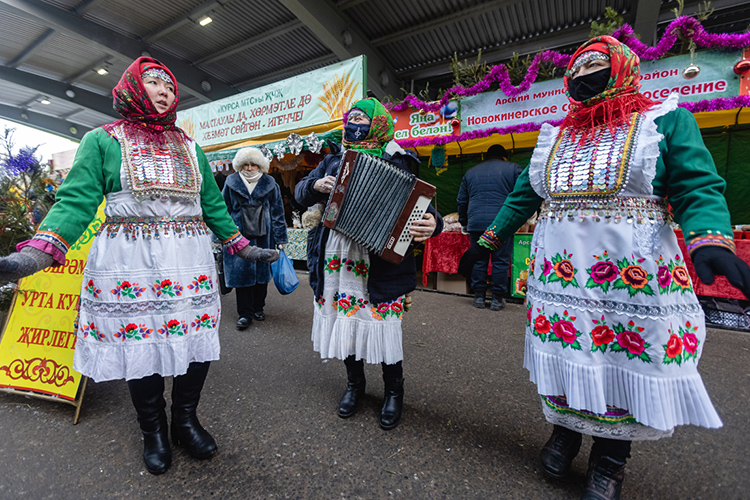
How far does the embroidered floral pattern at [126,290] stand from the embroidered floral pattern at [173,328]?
0.18 meters

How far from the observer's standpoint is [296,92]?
229 inches

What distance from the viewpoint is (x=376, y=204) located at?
5.84ft

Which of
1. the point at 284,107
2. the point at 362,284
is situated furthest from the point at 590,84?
the point at 284,107

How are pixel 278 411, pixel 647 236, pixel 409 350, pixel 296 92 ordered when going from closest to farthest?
pixel 647 236
pixel 278 411
pixel 409 350
pixel 296 92

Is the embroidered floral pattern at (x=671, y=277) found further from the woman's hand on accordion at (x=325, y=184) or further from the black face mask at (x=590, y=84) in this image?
the woman's hand on accordion at (x=325, y=184)

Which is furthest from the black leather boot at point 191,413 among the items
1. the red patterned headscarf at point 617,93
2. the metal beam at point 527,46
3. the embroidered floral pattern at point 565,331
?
the metal beam at point 527,46

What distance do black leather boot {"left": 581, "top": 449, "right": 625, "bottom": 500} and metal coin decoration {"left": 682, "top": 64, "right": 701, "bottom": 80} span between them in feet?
15.8

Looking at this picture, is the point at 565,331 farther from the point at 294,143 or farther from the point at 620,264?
the point at 294,143

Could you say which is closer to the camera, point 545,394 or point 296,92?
point 545,394

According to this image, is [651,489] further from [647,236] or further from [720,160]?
[720,160]

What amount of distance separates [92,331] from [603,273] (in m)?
2.18

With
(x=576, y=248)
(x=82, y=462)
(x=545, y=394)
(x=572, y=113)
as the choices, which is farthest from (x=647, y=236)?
(x=82, y=462)

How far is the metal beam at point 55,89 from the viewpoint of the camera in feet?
32.0

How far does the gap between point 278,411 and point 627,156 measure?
2.29 meters
